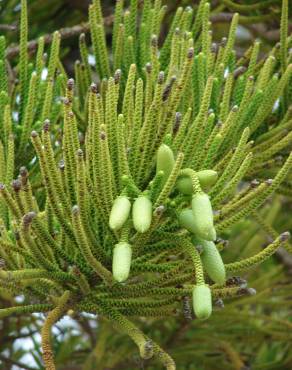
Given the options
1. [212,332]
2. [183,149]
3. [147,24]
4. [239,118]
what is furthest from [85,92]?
[212,332]

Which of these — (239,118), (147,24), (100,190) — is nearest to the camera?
(100,190)

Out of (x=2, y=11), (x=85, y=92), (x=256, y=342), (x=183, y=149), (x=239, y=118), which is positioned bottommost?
(x=256, y=342)

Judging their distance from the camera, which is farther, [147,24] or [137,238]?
[147,24]

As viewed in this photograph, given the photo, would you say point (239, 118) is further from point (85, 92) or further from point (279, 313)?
point (279, 313)

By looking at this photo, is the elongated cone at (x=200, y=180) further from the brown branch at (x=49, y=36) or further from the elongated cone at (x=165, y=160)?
the brown branch at (x=49, y=36)

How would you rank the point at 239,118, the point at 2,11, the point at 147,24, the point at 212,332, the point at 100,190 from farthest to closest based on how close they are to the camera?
the point at 212,332
the point at 2,11
the point at 147,24
the point at 239,118
the point at 100,190

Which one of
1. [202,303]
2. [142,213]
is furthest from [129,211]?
[202,303]
